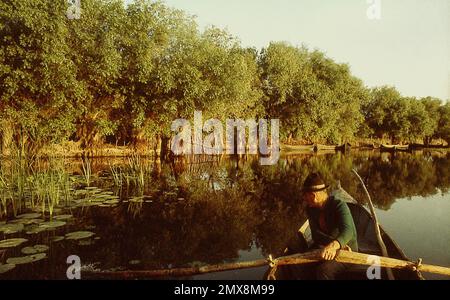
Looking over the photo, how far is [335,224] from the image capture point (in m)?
6.42

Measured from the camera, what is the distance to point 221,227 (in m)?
11.5

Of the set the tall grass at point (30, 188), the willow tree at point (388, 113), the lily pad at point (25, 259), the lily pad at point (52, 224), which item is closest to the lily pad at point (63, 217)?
the tall grass at point (30, 188)

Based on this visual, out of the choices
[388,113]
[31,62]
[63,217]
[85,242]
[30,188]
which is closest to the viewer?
[85,242]

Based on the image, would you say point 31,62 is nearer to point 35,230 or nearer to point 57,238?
point 35,230

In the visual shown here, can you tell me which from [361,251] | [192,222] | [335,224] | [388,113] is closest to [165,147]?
[192,222]

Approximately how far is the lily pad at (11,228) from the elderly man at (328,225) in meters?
8.16

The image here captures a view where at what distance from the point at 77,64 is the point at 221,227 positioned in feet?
74.0

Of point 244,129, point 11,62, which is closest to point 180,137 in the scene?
point 244,129

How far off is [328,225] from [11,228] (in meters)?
8.76

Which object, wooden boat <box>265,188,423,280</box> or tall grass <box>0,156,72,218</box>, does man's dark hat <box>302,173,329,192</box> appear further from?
tall grass <box>0,156,72,218</box>

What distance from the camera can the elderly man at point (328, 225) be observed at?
6.00 meters

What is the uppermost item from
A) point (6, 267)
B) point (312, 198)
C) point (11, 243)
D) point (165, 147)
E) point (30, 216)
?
point (165, 147)
